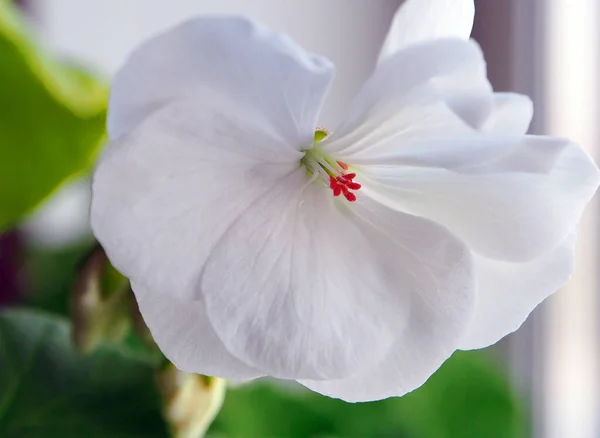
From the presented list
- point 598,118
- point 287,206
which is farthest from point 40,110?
point 598,118

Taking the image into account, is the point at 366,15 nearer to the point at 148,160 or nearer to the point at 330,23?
the point at 330,23

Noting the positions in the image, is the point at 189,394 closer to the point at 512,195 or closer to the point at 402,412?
the point at 512,195

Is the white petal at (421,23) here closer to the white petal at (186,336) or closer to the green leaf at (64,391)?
the white petal at (186,336)

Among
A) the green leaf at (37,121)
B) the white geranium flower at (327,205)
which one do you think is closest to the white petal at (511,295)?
the white geranium flower at (327,205)

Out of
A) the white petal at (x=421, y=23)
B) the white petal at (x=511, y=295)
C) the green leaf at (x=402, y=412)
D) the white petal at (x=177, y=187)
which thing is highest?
the white petal at (x=421, y=23)

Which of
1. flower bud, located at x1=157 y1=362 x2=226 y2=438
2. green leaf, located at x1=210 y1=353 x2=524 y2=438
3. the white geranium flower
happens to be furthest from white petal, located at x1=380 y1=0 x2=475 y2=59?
green leaf, located at x1=210 y1=353 x2=524 y2=438

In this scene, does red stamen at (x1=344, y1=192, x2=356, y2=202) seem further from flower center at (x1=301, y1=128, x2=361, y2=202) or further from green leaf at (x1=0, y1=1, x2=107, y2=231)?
green leaf at (x1=0, y1=1, x2=107, y2=231)
